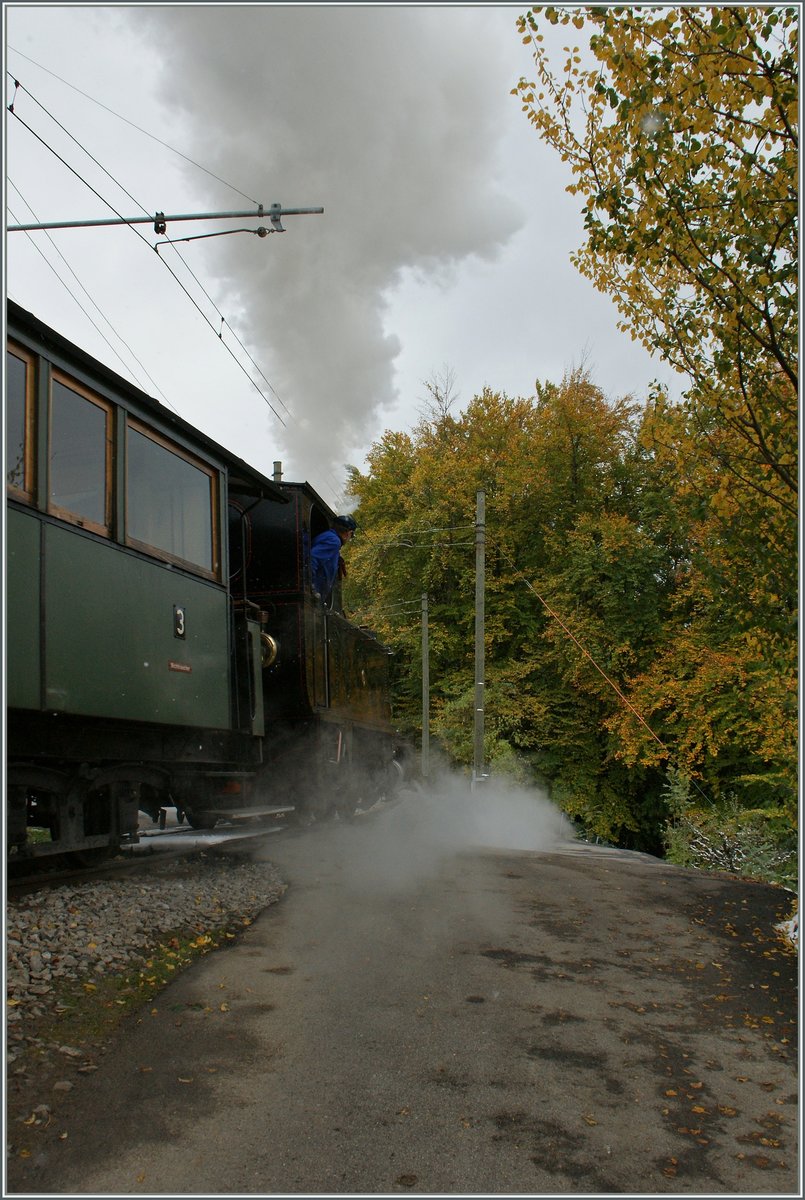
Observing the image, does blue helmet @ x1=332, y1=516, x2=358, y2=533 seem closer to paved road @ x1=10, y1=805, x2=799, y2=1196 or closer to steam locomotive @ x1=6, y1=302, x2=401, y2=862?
steam locomotive @ x1=6, y1=302, x2=401, y2=862

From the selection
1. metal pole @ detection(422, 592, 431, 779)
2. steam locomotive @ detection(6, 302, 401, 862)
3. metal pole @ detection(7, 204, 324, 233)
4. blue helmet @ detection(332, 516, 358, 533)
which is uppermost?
metal pole @ detection(7, 204, 324, 233)

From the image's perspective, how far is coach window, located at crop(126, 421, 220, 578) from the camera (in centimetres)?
656

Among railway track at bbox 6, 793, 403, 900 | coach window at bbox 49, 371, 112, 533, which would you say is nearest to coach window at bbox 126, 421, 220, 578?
coach window at bbox 49, 371, 112, 533

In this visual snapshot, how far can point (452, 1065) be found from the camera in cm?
387

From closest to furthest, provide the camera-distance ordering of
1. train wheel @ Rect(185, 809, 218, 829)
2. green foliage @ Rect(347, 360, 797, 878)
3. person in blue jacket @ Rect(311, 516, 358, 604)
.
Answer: train wheel @ Rect(185, 809, 218, 829), person in blue jacket @ Rect(311, 516, 358, 604), green foliage @ Rect(347, 360, 797, 878)

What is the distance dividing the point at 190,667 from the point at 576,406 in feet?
77.0

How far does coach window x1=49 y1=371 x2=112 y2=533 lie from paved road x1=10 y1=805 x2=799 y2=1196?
9.45ft

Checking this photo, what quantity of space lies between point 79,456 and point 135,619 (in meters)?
1.21

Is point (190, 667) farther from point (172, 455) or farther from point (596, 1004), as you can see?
point (596, 1004)

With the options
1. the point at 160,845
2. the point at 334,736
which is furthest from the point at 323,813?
the point at 160,845

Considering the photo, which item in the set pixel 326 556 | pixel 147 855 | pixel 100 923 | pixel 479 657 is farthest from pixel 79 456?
pixel 479 657

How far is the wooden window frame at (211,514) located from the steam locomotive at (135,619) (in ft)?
0.06

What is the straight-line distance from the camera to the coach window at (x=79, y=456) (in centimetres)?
552

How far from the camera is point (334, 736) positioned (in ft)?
38.4
